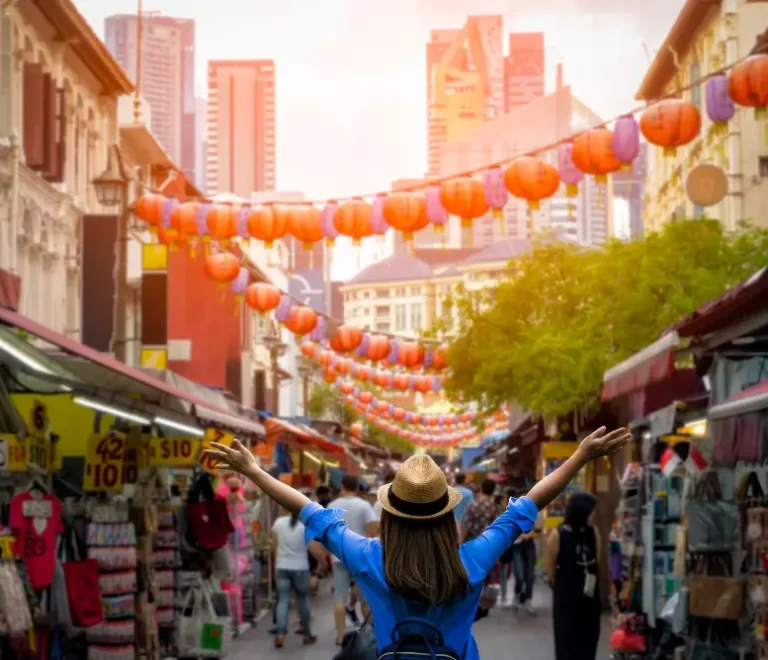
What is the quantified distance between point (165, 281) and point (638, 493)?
1676cm

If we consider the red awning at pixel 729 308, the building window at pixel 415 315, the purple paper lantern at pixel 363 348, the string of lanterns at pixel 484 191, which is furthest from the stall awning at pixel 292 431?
the building window at pixel 415 315

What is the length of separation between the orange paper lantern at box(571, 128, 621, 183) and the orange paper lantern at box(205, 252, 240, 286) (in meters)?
10.9

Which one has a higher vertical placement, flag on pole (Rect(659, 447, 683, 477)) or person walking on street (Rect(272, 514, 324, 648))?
flag on pole (Rect(659, 447, 683, 477))

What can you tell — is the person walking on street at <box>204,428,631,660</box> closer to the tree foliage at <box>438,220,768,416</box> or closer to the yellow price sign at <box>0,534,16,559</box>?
the yellow price sign at <box>0,534,16,559</box>

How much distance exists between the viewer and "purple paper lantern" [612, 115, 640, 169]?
16.0 meters

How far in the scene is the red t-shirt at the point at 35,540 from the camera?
11.9m

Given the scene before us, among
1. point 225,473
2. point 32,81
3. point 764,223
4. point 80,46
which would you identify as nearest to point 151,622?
point 225,473

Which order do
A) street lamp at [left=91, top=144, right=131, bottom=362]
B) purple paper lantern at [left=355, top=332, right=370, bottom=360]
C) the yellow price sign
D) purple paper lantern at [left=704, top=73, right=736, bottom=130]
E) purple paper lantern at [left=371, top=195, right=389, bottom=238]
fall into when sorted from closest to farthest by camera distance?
the yellow price sign, purple paper lantern at [left=704, top=73, right=736, bottom=130], purple paper lantern at [left=371, top=195, right=389, bottom=238], street lamp at [left=91, top=144, right=131, bottom=362], purple paper lantern at [left=355, top=332, right=370, bottom=360]

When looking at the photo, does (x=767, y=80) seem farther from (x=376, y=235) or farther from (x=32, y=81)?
(x=32, y=81)

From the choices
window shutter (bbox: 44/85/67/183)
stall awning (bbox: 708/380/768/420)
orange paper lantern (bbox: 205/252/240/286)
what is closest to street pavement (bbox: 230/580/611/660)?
orange paper lantern (bbox: 205/252/240/286)

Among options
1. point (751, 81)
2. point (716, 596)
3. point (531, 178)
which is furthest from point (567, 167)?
point (716, 596)

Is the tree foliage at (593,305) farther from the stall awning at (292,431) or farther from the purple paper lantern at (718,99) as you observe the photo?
the purple paper lantern at (718,99)

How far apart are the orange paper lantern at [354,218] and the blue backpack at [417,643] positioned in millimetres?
15171

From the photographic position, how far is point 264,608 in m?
24.6
